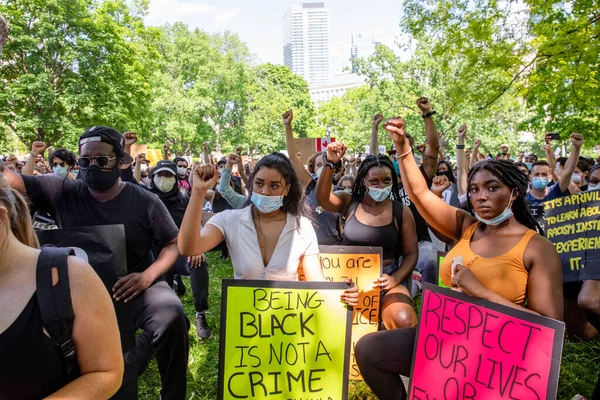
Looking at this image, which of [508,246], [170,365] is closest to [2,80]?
[170,365]

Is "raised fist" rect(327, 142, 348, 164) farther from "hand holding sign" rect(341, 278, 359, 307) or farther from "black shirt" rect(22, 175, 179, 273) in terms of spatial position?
"black shirt" rect(22, 175, 179, 273)

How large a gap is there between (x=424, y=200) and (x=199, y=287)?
3.22 meters

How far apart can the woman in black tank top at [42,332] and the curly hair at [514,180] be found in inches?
91.5

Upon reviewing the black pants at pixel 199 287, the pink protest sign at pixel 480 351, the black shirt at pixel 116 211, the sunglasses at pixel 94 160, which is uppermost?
the sunglasses at pixel 94 160

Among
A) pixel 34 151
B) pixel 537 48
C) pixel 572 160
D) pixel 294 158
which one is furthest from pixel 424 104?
pixel 537 48

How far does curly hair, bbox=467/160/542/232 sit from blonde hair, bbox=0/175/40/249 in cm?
253

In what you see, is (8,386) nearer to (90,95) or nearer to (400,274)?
(400,274)

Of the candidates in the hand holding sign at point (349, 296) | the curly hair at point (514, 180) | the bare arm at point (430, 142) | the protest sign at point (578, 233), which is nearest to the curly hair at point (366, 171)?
the bare arm at point (430, 142)

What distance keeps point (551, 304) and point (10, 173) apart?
3.71 m

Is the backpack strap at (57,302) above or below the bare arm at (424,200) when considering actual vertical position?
below

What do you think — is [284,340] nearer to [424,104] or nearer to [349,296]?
[349,296]

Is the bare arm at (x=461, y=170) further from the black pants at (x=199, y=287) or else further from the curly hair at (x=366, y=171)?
the black pants at (x=199, y=287)

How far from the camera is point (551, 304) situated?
2463mm

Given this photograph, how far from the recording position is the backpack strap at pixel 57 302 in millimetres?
1582
